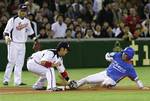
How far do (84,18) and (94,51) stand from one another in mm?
1804

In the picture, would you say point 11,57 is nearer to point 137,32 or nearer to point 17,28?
point 17,28

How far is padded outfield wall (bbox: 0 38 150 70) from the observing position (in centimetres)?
2164

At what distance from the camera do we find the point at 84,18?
23.2m

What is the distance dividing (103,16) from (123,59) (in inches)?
343

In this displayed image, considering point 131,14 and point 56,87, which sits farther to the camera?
point 131,14

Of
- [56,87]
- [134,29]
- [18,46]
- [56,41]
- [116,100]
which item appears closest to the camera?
[116,100]

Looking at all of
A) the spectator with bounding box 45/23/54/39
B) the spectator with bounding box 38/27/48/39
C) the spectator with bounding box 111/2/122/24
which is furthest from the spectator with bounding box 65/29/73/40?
the spectator with bounding box 111/2/122/24

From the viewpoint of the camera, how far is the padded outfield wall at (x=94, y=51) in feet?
71.0

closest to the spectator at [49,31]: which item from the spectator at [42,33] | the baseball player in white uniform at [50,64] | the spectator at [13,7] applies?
the spectator at [42,33]

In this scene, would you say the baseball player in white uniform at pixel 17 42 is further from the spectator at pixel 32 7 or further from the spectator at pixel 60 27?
the spectator at pixel 32 7

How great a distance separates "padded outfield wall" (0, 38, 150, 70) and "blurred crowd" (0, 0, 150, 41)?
305mm

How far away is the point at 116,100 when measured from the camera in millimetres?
12234

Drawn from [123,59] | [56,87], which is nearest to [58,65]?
[56,87]

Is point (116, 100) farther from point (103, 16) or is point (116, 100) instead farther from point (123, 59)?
point (103, 16)
